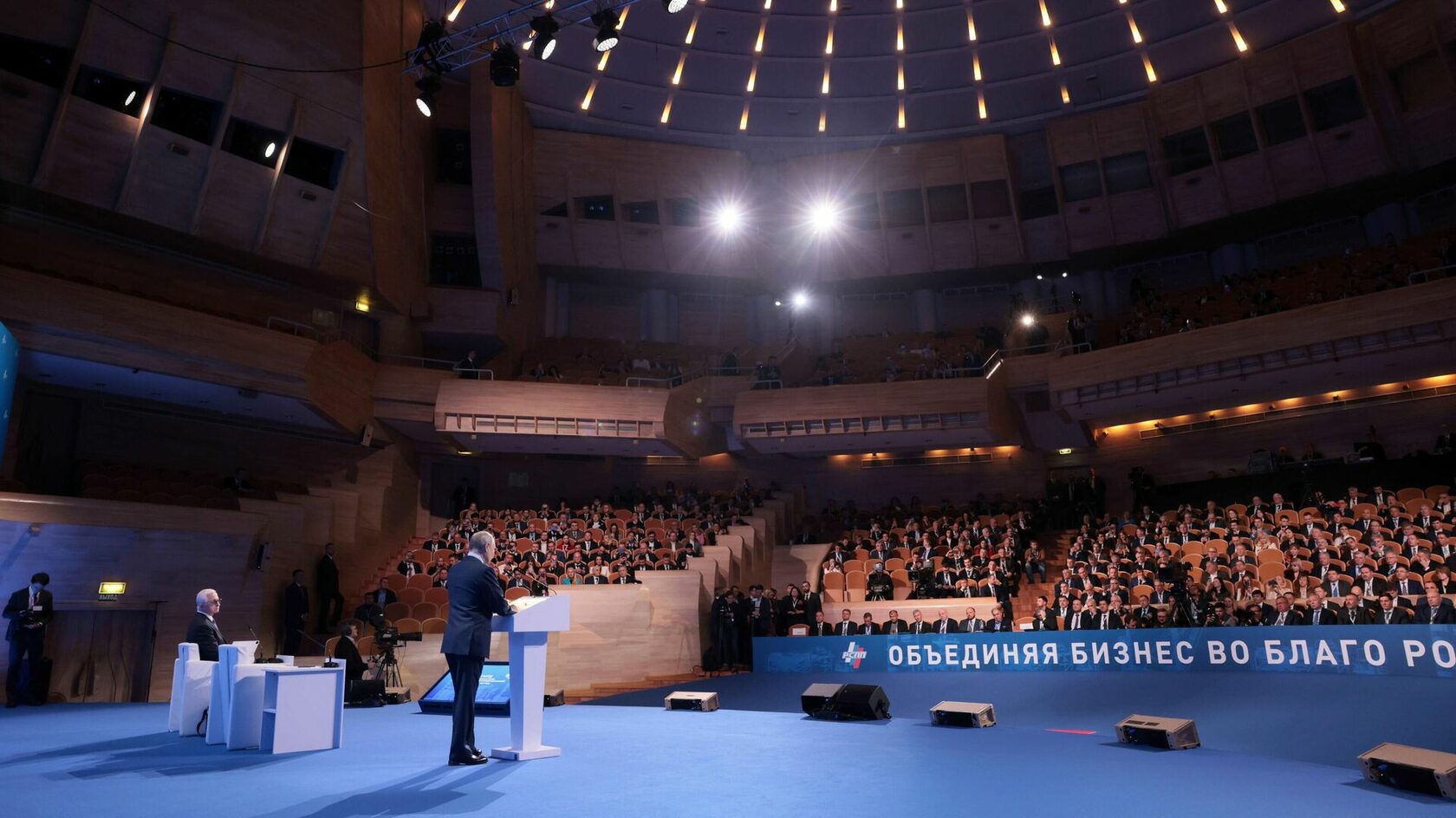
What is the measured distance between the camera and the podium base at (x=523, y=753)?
5020 mm

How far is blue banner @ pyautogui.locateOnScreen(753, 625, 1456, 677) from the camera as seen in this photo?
7.33 meters

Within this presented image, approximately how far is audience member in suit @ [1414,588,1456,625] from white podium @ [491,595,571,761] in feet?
25.1

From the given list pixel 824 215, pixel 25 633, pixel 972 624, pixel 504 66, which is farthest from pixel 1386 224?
pixel 25 633

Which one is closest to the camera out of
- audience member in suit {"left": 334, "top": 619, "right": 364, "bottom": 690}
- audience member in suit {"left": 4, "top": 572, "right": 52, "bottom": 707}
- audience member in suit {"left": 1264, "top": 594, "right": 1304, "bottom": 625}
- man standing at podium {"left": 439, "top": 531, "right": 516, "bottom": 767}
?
man standing at podium {"left": 439, "top": 531, "right": 516, "bottom": 767}

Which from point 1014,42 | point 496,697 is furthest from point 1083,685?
point 1014,42

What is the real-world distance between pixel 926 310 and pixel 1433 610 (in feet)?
57.2

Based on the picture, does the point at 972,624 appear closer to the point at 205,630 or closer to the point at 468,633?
the point at 468,633

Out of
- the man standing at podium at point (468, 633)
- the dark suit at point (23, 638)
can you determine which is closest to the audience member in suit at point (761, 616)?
the dark suit at point (23, 638)

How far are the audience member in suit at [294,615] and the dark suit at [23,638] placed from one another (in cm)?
399

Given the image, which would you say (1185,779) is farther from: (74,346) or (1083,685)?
(74,346)

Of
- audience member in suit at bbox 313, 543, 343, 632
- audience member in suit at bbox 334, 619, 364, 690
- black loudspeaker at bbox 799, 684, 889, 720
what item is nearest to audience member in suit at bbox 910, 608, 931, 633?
black loudspeaker at bbox 799, 684, 889, 720

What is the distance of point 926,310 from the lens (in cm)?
2541

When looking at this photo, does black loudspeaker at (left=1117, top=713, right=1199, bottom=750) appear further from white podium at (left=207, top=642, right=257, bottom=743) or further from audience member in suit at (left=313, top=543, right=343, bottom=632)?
audience member in suit at (left=313, top=543, right=343, bottom=632)

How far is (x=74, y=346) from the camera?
12820mm
